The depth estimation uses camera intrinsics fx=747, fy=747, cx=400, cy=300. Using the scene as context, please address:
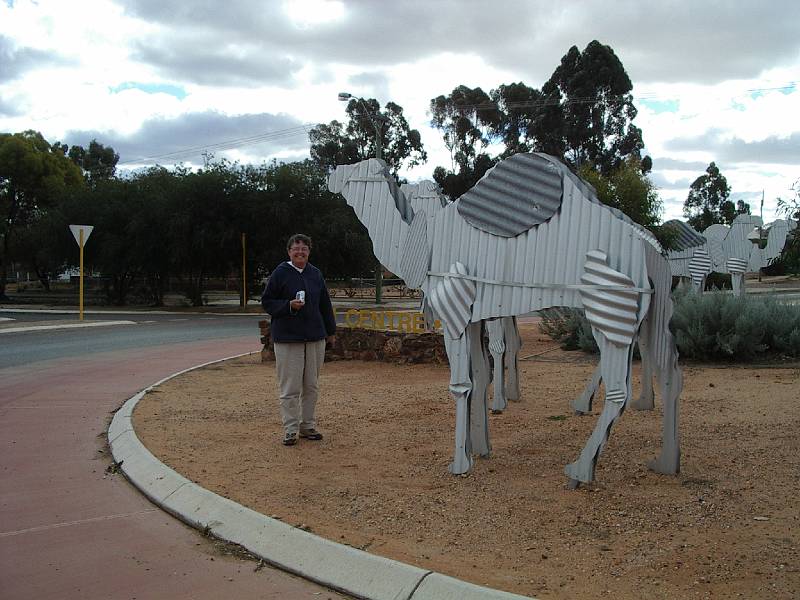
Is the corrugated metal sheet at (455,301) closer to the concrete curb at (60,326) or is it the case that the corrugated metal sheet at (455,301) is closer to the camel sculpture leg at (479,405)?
the camel sculpture leg at (479,405)

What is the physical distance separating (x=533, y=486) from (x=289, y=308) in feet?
9.01

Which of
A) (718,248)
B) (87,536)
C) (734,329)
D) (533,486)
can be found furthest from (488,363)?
(718,248)

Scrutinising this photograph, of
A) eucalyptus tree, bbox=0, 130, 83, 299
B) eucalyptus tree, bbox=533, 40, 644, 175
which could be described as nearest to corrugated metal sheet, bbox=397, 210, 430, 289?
eucalyptus tree, bbox=0, 130, 83, 299

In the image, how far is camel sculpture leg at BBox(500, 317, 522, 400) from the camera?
8.90 m

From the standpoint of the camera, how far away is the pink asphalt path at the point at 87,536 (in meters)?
3.95

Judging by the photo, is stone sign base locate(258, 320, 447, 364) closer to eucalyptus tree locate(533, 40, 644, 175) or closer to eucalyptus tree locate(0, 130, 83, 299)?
eucalyptus tree locate(0, 130, 83, 299)

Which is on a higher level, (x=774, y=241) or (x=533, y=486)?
(x=774, y=241)

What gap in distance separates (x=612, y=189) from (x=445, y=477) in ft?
54.0

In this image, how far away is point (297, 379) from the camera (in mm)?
7023

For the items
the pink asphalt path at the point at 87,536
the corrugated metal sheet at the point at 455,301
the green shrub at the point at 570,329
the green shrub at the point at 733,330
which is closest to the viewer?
the pink asphalt path at the point at 87,536

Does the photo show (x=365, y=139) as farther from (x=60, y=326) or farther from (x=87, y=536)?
(x=87, y=536)

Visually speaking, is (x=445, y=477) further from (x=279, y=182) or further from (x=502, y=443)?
(x=279, y=182)

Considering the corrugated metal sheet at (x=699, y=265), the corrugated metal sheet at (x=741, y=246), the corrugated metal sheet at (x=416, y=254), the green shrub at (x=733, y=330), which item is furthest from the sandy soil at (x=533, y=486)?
the corrugated metal sheet at (x=741, y=246)

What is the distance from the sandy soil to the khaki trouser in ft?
0.78
